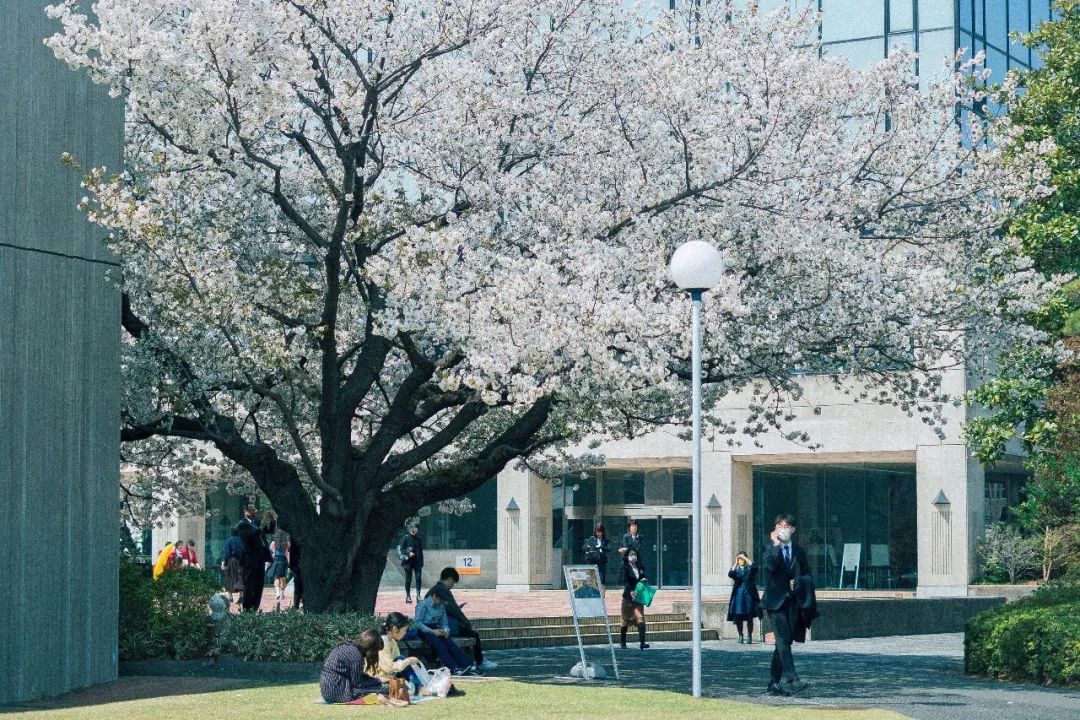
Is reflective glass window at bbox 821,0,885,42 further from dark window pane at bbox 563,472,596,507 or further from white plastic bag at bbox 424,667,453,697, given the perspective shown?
white plastic bag at bbox 424,667,453,697

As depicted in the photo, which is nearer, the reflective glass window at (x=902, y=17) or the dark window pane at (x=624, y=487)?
the reflective glass window at (x=902, y=17)

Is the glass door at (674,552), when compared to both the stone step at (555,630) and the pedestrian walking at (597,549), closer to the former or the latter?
the stone step at (555,630)

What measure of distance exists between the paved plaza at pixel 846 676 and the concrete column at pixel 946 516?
1076cm

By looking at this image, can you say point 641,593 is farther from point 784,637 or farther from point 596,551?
point 784,637

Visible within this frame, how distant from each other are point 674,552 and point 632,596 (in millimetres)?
19025

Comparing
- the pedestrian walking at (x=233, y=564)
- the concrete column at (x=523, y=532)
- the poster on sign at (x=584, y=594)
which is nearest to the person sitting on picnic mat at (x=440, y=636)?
the poster on sign at (x=584, y=594)

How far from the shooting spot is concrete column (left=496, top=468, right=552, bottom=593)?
4384 cm

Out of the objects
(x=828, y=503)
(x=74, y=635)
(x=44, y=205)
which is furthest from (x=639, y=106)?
(x=828, y=503)

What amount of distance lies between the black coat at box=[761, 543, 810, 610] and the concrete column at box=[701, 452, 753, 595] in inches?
964

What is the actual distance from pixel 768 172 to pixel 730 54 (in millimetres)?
1606

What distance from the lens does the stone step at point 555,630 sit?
83.8ft

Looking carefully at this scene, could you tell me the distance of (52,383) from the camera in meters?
16.6

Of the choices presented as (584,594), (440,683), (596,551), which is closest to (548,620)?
(596,551)

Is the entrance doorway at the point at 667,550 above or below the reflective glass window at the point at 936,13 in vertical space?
below
